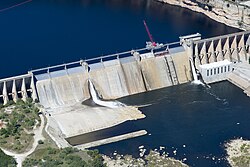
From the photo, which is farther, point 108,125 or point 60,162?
point 108,125

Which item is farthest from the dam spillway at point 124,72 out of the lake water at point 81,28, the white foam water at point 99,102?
the lake water at point 81,28

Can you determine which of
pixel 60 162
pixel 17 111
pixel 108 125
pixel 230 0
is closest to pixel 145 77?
pixel 108 125

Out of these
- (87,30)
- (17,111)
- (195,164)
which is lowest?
(195,164)

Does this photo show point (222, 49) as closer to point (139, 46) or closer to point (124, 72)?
point (139, 46)

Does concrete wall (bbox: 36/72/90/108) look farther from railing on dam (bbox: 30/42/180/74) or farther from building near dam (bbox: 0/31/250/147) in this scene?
railing on dam (bbox: 30/42/180/74)

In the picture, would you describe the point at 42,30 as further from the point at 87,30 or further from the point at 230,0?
the point at 230,0

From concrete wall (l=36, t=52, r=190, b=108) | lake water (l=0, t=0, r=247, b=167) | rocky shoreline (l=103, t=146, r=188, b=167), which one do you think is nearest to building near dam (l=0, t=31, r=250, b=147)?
concrete wall (l=36, t=52, r=190, b=108)
